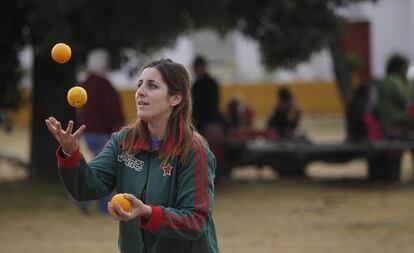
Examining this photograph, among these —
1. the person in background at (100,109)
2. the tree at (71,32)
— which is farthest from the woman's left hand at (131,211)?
the tree at (71,32)

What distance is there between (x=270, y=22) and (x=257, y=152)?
222cm

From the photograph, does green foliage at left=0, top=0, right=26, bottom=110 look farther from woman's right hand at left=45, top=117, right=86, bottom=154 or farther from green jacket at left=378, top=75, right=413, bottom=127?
woman's right hand at left=45, top=117, right=86, bottom=154

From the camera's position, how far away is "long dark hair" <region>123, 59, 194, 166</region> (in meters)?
4.15

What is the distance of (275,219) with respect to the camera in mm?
10758

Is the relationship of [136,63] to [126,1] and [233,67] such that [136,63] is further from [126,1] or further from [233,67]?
[233,67]

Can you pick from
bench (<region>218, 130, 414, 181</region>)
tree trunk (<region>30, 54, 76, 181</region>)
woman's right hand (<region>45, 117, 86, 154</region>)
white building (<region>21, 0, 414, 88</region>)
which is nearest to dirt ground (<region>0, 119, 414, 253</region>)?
bench (<region>218, 130, 414, 181</region>)

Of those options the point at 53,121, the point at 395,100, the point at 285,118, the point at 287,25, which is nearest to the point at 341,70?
the point at 285,118

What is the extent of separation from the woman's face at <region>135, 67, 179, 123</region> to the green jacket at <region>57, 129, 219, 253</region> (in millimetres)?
155

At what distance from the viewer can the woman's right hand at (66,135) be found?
3.94 metres

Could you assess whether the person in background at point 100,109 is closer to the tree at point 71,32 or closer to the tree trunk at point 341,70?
the tree at point 71,32

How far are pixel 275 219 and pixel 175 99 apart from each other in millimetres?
6712

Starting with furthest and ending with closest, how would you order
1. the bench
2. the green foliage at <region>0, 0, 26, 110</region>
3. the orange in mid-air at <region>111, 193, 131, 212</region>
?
the bench
the green foliage at <region>0, 0, 26, 110</region>
the orange in mid-air at <region>111, 193, 131, 212</region>

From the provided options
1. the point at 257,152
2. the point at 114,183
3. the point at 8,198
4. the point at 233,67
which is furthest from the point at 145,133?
the point at 233,67

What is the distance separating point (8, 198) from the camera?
1277 centimetres
